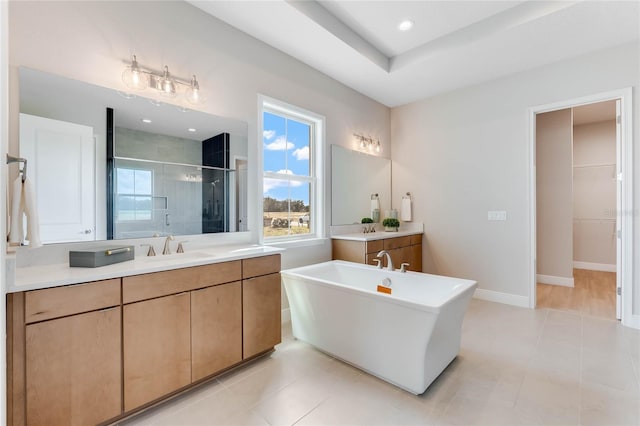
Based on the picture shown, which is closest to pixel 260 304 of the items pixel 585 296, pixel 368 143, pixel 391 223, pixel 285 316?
pixel 285 316

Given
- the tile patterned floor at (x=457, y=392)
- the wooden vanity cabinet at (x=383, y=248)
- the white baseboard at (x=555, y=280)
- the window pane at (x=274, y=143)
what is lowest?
the tile patterned floor at (x=457, y=392)

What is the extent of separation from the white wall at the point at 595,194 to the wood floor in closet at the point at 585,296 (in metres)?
0.57

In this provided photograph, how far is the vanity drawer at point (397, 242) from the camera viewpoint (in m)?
3.79

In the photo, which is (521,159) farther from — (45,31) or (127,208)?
(45,31)

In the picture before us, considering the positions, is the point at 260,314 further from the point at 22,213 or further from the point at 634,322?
the point at 634,322

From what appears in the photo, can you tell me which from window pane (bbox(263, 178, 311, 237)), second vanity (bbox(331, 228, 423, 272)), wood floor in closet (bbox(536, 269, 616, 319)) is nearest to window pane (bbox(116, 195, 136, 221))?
window pane (bbox(263, 178, 311, 237))

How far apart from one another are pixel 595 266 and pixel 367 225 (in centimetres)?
467

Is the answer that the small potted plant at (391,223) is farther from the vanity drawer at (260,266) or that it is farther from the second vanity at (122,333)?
the second vanity at (122,333)

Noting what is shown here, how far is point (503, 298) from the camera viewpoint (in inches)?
148

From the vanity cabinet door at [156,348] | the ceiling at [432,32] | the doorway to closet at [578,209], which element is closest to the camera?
the vanity cabinet door at [156,348]

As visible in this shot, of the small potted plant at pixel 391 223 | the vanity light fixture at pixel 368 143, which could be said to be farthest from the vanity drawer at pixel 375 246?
the vanity light fixture at pixel 368 143

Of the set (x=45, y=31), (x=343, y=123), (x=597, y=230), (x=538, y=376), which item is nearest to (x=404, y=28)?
(x=343, y=123)

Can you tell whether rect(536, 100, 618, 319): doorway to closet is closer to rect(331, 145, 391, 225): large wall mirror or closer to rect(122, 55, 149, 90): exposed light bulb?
rect(331, 145, 391, 225): large wall mirror

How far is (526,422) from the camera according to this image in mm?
1645
